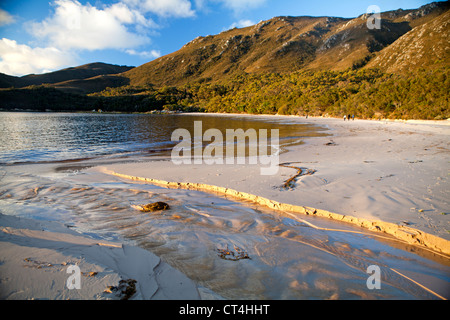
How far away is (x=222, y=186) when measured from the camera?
22.4ft

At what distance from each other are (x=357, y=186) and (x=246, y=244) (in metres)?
4.03

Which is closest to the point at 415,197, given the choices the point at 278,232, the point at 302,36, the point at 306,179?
the point at 306,179

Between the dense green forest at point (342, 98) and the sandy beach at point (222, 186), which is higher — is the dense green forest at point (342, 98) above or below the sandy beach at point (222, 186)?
above

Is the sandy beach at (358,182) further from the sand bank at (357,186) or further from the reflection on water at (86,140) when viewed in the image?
the reflection on water at (86,140)

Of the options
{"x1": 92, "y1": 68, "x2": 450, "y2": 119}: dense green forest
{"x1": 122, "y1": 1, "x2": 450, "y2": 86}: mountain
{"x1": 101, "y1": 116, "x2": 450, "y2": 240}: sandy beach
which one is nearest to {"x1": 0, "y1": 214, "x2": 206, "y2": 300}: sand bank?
{"x1": 101, "y1": 116, "x2": 450, "y2": 240}: sandy beach

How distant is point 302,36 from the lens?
17175 cm

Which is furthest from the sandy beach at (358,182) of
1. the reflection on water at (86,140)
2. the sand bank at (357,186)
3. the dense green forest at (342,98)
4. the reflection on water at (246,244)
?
the dense green forest at (342,98)

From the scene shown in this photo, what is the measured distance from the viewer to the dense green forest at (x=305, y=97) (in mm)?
30984

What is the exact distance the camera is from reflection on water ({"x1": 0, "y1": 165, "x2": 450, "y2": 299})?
282 cm

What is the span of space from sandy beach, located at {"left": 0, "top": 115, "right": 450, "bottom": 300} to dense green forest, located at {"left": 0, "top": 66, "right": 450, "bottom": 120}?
94.1 ft

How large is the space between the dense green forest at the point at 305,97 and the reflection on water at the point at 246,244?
33137mm

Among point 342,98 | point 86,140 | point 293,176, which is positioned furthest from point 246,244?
point 342,98

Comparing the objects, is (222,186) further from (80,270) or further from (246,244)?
(80,270)

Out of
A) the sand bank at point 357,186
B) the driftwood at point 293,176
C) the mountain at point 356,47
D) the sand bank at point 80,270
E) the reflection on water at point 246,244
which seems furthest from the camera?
the mountain at point 356,47
